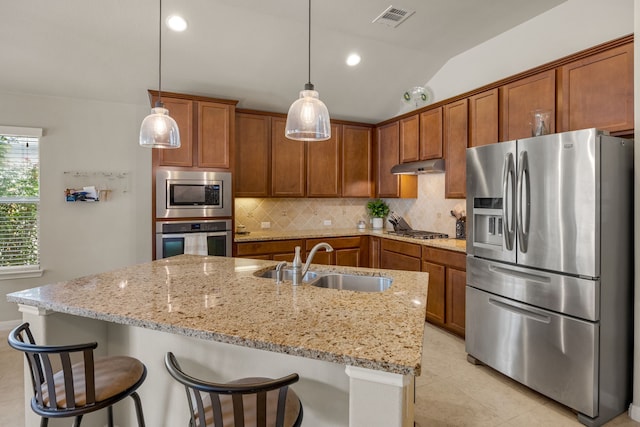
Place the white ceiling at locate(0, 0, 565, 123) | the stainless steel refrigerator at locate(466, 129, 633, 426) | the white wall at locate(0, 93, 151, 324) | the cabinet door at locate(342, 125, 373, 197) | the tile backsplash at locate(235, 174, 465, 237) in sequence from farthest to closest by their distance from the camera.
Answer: the cabinet door at locate(342, 125, 373, 197) → the tile backsplash at locate(235, 174, 465, 237) → the white wall at locate(0, 93, 151, 324) → the white ceiling at locate(0, 0, 565, 123) → the stainless steel refrigerator at locate(466, 129, 633, 426)

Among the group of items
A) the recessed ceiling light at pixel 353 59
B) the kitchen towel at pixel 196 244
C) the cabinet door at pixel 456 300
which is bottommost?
the cabinet door at pixel 456 300

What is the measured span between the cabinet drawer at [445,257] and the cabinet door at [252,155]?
203 cm

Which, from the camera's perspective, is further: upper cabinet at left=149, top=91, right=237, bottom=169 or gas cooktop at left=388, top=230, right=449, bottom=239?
gas cooktop at left=388, top=230, right=449, bottom=239

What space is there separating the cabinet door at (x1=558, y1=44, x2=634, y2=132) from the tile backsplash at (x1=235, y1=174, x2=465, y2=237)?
1.54 metres

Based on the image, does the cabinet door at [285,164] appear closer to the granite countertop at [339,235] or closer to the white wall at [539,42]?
the granite countertop at [339,235]

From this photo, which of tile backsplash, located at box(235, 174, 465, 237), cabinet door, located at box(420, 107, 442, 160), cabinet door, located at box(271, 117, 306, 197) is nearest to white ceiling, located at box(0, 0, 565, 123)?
cabinet door, located at box(271, 117, 306, 197)

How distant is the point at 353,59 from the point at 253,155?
160 cm

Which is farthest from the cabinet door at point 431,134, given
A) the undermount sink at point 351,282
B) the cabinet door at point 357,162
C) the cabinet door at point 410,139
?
the undermount sink at point 351,282

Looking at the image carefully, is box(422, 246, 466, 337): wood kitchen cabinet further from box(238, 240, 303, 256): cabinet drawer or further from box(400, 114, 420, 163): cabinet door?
box(238, 240, 303, 256): cabinet drawer

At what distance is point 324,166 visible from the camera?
470 centimetres

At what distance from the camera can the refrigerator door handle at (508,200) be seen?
8.26 feet

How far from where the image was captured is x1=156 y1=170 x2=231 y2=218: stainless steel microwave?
355 centimetres

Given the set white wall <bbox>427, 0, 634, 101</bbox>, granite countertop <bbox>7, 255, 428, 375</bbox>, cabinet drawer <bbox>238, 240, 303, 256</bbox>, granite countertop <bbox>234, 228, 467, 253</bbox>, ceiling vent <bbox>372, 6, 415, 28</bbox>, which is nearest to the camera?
granite countertop <bbox>7, 255, 428, 375</bbox>

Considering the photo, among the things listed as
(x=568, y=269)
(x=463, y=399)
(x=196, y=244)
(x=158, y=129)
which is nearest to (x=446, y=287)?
(x=463, y=399)
